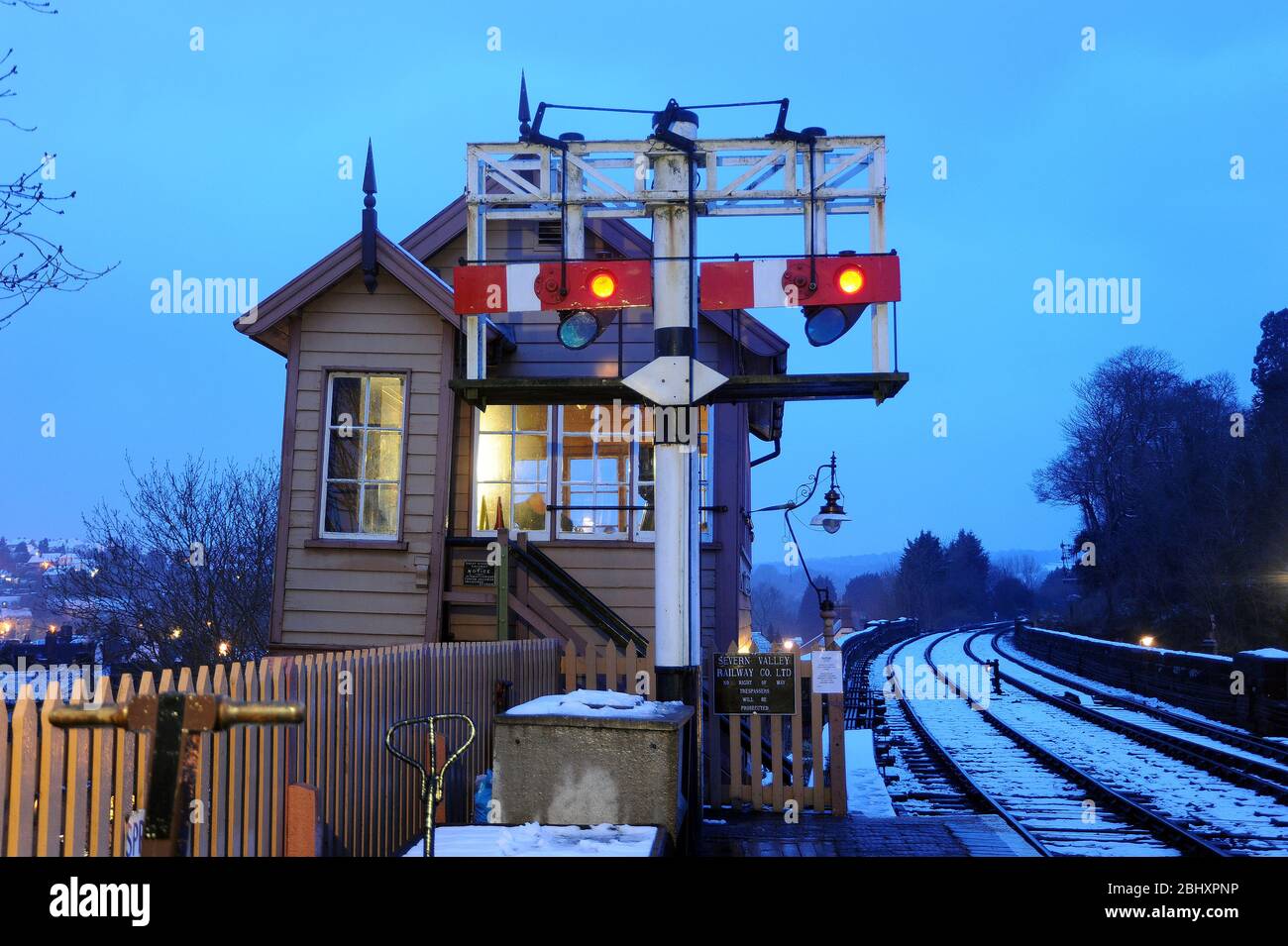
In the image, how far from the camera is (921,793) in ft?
39.7

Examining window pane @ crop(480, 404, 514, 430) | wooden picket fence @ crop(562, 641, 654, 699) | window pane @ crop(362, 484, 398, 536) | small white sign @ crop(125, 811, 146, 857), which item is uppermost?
window pane @ crop(480, 404, 514, 430)

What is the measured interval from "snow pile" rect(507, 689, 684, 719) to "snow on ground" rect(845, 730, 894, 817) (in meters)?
3.92

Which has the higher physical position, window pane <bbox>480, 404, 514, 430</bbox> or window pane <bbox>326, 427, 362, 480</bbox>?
window pane <bbox>480, 404, 514, 430</bbox>

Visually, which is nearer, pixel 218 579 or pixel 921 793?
pixel 921 793

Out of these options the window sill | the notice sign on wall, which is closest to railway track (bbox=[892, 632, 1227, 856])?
the notice sign on wall

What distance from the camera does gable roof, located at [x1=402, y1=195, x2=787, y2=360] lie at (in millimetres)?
Answer: 13320

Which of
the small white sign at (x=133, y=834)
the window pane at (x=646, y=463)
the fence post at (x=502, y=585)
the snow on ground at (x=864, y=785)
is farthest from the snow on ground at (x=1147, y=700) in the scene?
the small white sign at (x=133, y=834)

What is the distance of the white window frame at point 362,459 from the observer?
13406mm

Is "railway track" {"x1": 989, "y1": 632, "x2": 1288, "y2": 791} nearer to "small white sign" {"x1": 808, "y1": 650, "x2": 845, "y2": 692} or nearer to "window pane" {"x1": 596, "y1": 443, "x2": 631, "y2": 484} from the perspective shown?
"small white sign" {"x1": 808, "y1": 650, "x2": 845, "y2": 692}
